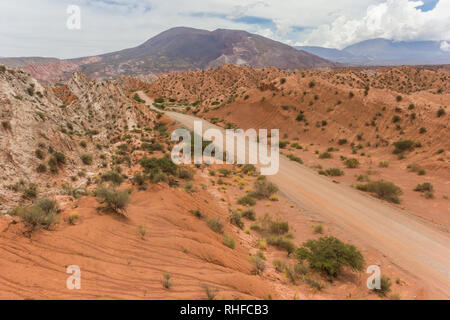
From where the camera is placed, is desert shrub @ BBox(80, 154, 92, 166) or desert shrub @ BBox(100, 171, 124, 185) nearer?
desert shrub @ BBox(100, 171, 124, 185)

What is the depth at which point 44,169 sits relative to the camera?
11.9 m

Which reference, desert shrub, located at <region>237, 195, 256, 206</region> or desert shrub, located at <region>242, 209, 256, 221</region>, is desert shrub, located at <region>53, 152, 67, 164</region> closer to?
desert shrub, located at <region>237, 195, 256, 206</region>

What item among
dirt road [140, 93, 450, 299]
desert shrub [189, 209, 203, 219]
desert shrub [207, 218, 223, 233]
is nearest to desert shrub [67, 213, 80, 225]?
desert shrub [189, 209, 203, 219]

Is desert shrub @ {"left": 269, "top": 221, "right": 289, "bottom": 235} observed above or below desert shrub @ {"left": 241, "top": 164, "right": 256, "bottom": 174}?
below

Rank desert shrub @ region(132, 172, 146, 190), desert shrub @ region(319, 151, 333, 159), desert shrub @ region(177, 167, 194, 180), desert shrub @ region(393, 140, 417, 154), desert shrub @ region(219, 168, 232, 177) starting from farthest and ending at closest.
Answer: desert shrub @ region(319, 151, 333, 159) < desert shrub @ region(393, 140, 417, 154) < desert shrub @ region(219, 168, 232, 177) < desert shrub @ region(177, 167, 194, 180) < desert shrub @ region(132, 172, 146, 190)

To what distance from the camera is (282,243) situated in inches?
372

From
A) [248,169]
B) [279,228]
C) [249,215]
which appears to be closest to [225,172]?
[248,169]

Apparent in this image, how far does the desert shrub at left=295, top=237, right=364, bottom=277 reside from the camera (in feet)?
25.7

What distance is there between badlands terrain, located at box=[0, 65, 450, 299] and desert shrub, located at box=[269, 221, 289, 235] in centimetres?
5

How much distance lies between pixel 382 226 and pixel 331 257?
5057 mm

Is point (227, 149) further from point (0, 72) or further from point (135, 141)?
point (0, 72)

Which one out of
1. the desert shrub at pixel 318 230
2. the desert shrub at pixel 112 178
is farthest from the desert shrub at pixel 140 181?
the desert shrub at pixel 318 230

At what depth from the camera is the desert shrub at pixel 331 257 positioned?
25.7 feet
